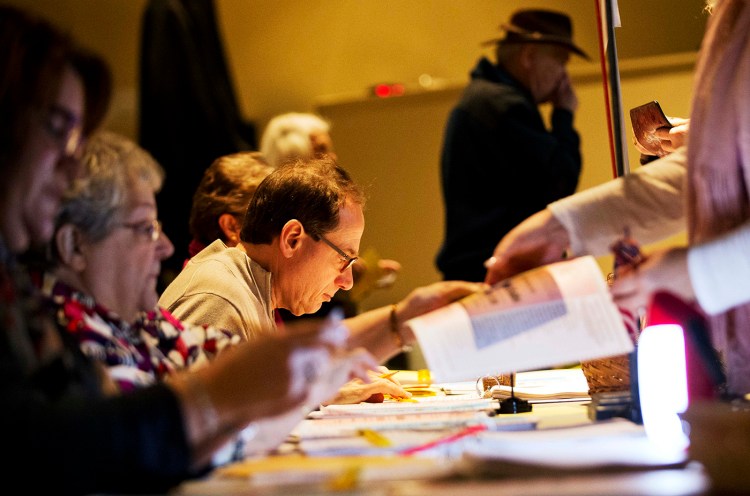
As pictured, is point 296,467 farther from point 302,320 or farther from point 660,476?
point 302,320

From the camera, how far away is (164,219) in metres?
3.79

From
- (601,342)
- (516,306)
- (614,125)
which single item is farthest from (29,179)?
(614,125)

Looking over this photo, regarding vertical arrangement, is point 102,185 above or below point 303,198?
above

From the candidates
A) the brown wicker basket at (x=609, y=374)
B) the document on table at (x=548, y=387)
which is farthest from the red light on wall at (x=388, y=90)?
the brown wicker basket at (x=609, y=374)

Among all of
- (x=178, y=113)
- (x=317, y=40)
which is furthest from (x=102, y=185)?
(x=317, y=40)

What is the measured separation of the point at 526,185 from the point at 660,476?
83.4 inches

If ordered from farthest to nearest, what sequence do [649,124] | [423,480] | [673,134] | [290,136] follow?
[290,136]
[649,124]
[673,134]
[423,480]

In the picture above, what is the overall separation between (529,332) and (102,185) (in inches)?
24.2

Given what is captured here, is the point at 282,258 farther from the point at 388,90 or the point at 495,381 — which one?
the point at 388,90

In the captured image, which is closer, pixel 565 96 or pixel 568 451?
pixel 568 451

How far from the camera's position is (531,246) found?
4.73ft

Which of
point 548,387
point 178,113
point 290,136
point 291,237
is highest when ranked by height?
point 178,113

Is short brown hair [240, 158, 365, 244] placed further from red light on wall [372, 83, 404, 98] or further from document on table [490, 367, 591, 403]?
red light on wall [372, 83, 404, 98]

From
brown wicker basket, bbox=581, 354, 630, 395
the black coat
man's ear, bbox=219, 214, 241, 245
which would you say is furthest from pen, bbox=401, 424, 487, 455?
the black coat
